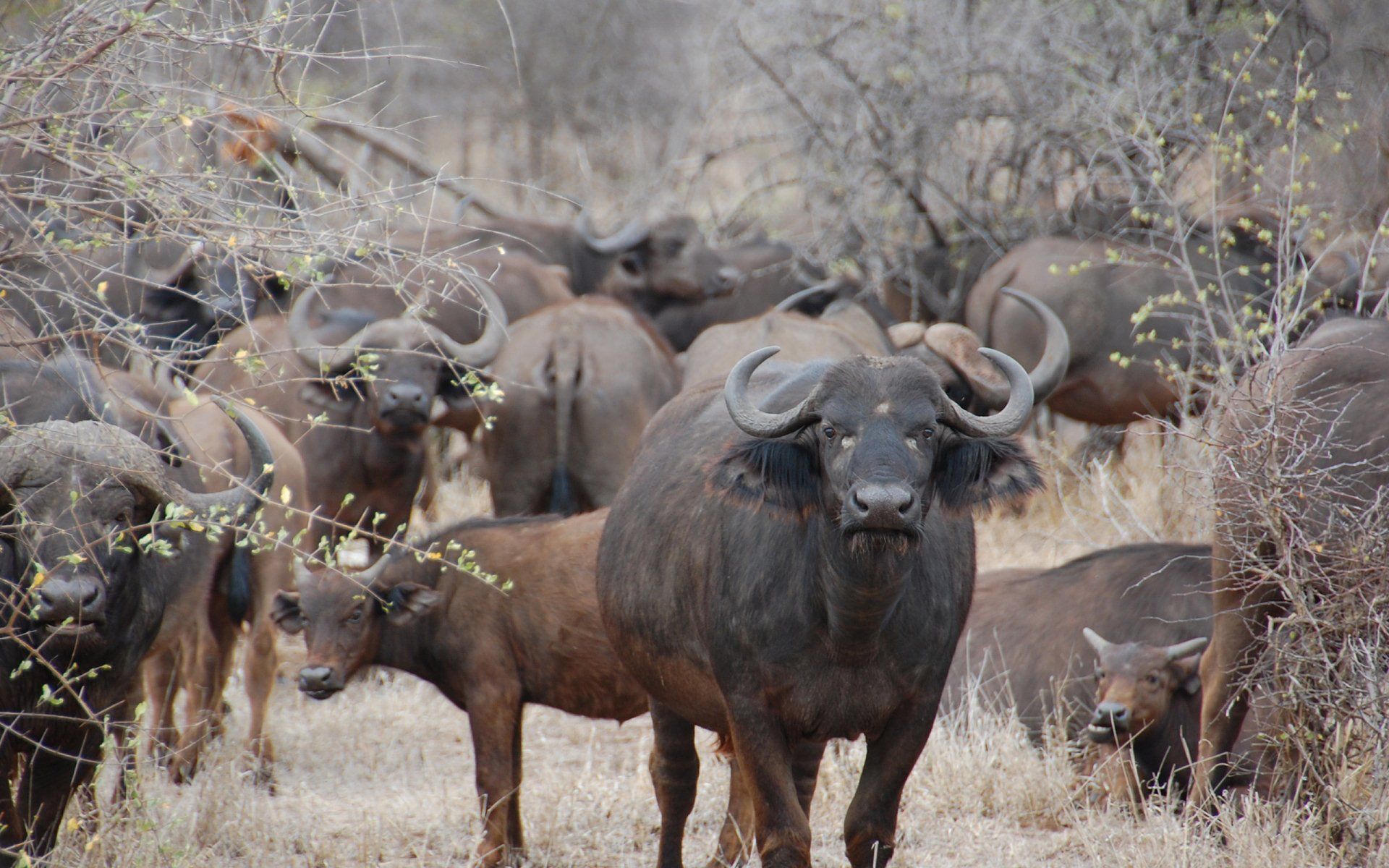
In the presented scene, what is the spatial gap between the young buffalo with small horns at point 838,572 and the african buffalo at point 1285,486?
1.16 meters

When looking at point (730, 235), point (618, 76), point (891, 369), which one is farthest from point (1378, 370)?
point (618, 76)

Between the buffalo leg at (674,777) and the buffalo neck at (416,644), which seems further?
the buffalo neck at (416,644)

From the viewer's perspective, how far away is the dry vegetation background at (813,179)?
453 centimetres

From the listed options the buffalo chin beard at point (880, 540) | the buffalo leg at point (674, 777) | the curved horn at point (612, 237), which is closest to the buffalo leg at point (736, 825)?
the buffalo leg at point (674, 777)

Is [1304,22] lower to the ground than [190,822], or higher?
higher

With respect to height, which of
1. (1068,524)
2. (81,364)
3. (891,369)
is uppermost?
(891,369)

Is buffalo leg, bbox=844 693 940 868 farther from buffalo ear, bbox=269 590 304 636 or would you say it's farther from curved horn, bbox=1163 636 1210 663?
buffalo ear, bbox=269 590 304 636

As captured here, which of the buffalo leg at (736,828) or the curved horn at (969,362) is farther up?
the curved horn at (969,362)

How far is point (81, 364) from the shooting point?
506cm

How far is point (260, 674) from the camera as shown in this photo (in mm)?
6797

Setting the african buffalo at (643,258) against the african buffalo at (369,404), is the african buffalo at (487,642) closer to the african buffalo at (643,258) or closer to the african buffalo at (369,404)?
the african buffalo at (369,404)

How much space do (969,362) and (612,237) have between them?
520cm

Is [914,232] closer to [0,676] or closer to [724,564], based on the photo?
[724,564]

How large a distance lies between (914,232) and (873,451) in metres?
7.64
